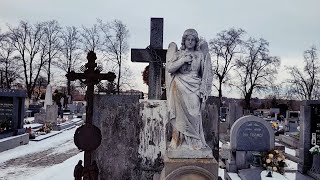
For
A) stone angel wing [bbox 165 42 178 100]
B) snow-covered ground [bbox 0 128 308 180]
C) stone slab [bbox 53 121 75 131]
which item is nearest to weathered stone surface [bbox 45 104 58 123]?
stone slab [bbox 53 121 75 131]

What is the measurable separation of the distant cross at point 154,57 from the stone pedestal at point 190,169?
399cm

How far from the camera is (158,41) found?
9.23 meters

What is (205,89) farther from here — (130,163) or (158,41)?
(158,41)

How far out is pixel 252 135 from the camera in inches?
400

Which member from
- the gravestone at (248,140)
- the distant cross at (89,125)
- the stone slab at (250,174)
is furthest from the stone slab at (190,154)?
the gravestone at (248,140)

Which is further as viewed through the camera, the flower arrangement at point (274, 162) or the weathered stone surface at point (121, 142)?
the flower arrangement at point (274, 162)

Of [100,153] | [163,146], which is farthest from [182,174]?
[100,153]

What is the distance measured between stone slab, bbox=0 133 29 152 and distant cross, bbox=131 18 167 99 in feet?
25.2

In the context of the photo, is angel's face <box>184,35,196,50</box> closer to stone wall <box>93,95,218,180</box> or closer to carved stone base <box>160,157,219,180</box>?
carved stone base <box>160,157,219,180</box>

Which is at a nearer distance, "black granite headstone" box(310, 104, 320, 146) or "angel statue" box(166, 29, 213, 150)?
"angel statue" box(166, 29, 213, 150)

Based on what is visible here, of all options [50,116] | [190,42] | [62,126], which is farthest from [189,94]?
[62,126]

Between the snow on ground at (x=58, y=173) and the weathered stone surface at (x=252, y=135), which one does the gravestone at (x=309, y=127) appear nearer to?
the weathered stone surface at (x=252, y=135)

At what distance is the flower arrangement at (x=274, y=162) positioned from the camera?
8783 mm

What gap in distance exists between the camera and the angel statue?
513 centimetres
